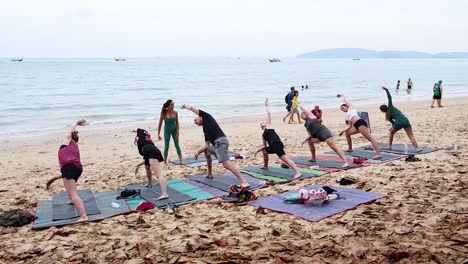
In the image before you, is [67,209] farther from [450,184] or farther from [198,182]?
[450,184]

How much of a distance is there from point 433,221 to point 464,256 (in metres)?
1.15

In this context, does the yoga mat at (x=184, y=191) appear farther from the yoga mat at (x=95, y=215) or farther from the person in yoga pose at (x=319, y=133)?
the person in yoga pose at (x=319, y=133)

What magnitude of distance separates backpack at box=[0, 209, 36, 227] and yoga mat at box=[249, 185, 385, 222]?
11.7 feet

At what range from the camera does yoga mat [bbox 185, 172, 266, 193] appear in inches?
323

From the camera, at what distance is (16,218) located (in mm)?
6445

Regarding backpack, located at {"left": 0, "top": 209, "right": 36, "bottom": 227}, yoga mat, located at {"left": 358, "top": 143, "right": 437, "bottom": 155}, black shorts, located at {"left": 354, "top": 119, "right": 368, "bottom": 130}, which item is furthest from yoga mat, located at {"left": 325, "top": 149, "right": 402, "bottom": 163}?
backpack, located at {"left": 0, "top": 209, "right": 36, "bottom": 227}

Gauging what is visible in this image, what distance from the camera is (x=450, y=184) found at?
7051 mm

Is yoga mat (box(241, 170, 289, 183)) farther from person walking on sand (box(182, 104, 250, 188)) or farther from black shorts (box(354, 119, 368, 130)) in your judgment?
black shorts (box(354, 119, 368, 130))

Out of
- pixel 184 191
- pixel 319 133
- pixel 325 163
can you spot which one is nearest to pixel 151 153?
pixel 184 191

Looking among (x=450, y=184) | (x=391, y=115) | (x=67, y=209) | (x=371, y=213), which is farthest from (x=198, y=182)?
(x=391, y=115)

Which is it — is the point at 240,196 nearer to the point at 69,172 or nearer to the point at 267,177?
the point at 267,177

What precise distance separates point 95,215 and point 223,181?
9.25 ft

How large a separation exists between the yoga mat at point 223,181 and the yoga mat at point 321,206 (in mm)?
986

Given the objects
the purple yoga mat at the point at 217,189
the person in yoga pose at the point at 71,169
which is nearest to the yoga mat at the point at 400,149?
the purple yoga mat at the point at 217,189
